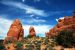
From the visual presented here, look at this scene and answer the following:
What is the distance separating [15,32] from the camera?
285 feet

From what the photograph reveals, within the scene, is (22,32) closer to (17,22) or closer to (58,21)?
(17,22)

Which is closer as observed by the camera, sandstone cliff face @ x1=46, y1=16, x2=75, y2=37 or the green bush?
the green bush

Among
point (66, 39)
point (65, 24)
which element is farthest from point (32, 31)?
point (66, 39)

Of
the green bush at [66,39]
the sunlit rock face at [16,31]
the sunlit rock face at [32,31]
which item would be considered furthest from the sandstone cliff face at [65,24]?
the sunlit rock face at [16,31]

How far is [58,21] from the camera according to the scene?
10294 cm

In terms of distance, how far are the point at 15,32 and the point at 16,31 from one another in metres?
0.65

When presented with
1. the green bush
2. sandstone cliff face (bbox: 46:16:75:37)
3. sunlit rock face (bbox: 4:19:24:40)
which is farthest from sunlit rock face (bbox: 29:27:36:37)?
the green bush

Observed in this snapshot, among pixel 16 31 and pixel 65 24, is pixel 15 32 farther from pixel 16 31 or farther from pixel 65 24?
pixel 65 24

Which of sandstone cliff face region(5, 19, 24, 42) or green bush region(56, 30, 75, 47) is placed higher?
sandstone cliff face region(5, 19, 24, 42)

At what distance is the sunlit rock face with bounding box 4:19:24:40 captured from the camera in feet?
283

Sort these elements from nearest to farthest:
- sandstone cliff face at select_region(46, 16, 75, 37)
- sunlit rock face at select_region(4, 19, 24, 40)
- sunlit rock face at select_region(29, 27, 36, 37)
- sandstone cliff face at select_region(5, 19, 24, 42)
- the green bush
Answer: the green bush < sandstone cliff face at select_region(5, 19, 24, 42) < sunlit rock face at select_region(4, 19, 24, 40) < sandstone cliff face at select_region(46, 16, 75, 37) < sunlit rock face at select_region(29, 27, 36, 37)

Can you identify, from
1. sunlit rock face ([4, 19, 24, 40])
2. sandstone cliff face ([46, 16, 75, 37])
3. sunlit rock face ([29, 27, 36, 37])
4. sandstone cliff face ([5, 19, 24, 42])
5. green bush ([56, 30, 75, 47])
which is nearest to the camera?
green bush ([56, 30, 75, 47])

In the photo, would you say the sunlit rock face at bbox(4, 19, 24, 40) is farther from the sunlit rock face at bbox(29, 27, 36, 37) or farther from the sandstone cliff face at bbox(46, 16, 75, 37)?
the sandstone cliff face at bbox(46, 16, 75, 37)

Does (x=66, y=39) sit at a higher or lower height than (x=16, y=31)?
lower
